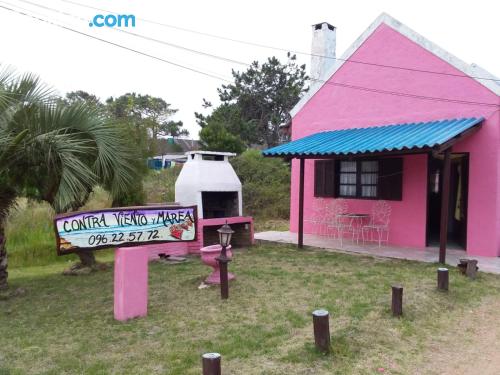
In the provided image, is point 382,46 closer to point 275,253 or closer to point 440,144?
point 440,144

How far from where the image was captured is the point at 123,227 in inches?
198

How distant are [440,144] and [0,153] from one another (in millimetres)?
6328

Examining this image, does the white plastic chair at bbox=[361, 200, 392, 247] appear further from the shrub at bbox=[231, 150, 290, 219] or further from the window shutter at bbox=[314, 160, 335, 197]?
the shrub at bbox=[231, 150, 290, 219]

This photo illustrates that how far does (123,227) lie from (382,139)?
17.7 ft

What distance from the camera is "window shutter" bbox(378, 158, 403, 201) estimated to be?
951 centimetres

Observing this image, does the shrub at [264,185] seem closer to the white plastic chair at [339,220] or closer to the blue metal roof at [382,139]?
the white plastic chair at [339,220]

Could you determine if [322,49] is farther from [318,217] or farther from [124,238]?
[124,238]

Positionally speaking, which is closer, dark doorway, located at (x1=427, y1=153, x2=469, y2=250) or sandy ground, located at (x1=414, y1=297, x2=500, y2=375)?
sandy ground, located at (x1=414, y1=297, x2=500, y2=375)

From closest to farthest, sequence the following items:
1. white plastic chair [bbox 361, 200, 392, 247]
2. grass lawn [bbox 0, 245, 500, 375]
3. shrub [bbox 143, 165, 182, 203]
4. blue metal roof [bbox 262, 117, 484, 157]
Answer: grass lawn [bbox 0, 245, 500, 375]
blue metal roof [bbox 262, 117, 484, 157]
white plastic chair [bbox 361, 200, 392, 247]
shrub [bbox 143, 165, 182, 203]

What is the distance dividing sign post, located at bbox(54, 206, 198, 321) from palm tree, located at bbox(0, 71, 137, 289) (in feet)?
3.01

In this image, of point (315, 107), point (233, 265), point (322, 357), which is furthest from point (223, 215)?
point (322, 357)

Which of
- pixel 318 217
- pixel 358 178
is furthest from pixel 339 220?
pixel 358 178

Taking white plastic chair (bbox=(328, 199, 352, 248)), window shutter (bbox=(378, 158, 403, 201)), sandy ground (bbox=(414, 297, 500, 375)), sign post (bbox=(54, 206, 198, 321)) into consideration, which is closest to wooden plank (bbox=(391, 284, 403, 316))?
sandy ground (bbox=(414, 297, 500, 375))

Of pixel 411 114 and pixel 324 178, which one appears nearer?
pixel 411 114
